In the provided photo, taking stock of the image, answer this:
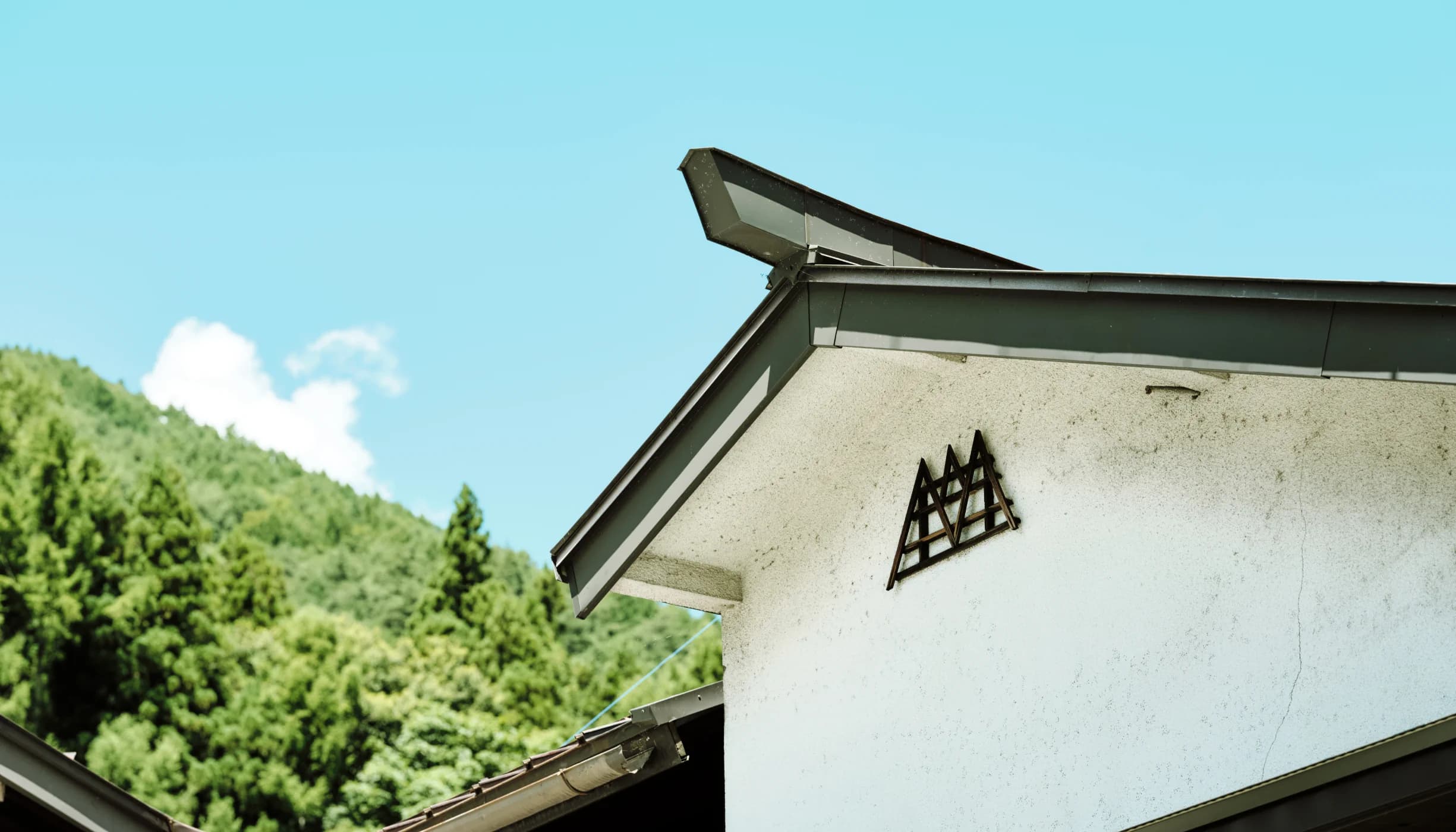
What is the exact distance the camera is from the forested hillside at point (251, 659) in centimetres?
3002

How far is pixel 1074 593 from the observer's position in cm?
426

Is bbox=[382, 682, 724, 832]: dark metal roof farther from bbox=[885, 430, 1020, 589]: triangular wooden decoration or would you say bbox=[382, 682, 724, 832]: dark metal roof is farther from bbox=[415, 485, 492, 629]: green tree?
bbox=[415, 485, 492, 629]: green tree

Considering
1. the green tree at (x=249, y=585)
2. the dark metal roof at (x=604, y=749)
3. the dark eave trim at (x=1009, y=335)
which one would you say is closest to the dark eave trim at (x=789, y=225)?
the dark eave trim at (x=1009, y=335)

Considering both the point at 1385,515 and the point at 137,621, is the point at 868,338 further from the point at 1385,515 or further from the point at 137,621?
the point at 137,621

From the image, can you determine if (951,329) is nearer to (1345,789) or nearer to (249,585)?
(1345,789)

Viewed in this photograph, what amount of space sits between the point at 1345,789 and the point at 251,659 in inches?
1395

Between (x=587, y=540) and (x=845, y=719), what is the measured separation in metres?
1.15

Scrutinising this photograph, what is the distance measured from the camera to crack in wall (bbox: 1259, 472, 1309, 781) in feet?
11.8

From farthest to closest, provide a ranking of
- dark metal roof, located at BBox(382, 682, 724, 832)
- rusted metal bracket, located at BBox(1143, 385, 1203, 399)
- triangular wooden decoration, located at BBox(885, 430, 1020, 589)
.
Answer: dark metal roof, located at BBox(382, 682, 724, 832)
triangular wooden decoration, located at BBox(885, 430, 1020, 589)
rusted metal bracket, located at BBox(1143, 385, 1203, 399)

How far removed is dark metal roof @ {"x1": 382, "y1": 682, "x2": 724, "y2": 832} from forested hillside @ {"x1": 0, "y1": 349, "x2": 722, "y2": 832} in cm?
2420

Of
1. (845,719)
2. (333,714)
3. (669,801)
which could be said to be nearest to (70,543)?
(333,714)

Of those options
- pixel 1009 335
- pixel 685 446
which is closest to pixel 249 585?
pixel 685 446

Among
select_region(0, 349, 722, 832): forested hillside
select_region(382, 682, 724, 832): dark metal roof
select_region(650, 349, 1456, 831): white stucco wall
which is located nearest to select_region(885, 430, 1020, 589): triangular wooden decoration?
select_region(650, 349, 1456, 831): white stucco wall

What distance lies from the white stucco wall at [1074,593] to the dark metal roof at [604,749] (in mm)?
306
